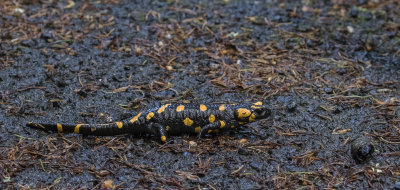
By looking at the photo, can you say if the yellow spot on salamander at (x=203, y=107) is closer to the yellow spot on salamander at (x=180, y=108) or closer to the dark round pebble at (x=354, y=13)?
the yellow spot on salamander at (x=180, y=108)

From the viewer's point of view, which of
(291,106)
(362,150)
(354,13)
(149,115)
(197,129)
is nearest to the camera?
Answer: (362,150)

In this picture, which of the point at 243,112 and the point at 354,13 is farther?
the point at 354,13

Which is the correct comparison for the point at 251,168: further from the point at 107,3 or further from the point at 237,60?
the point at 107,3

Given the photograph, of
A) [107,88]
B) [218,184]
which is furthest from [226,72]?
[218,184]

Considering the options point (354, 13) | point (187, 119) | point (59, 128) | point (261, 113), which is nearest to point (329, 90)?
point (261, 113)

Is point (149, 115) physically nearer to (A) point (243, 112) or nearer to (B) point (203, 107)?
(B) point (203, 107)

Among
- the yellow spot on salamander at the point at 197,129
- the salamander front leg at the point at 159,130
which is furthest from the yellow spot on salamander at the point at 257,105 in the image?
the salamander front leg at the point at 159,130

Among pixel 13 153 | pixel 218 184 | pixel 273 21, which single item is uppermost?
pixel 273 21
